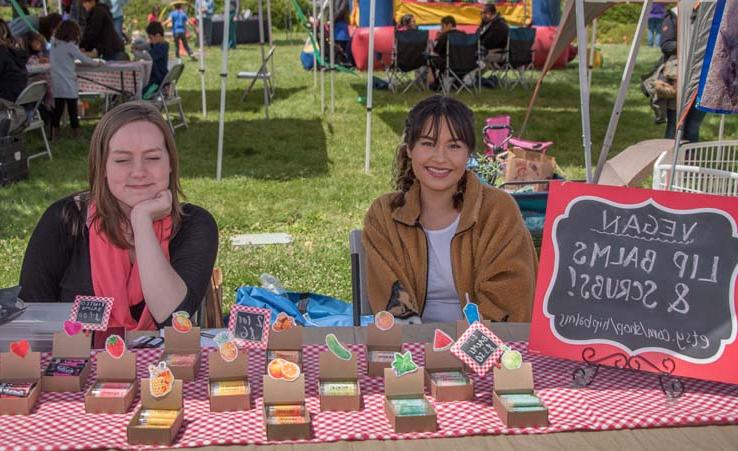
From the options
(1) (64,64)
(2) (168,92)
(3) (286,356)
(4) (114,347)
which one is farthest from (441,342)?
(2) (168,92)

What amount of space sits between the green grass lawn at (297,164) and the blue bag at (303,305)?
26.4 inches

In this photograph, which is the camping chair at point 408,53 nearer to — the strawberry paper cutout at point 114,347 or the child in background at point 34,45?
the child in background at point 34,45

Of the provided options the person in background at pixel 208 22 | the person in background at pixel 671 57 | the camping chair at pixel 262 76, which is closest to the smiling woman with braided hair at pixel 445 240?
the person in background at pixel 671 57

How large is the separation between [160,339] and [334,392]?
1.73ft

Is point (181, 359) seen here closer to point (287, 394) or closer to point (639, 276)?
point (287, 394)

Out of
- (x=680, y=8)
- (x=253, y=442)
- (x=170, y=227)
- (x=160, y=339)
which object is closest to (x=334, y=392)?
(x=253, y=442)

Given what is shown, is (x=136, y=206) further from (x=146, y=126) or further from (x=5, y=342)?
(x=5, y=342)

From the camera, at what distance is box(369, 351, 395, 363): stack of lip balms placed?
173 cm

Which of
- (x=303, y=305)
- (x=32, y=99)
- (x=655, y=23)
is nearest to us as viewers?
(x=303, y=305)

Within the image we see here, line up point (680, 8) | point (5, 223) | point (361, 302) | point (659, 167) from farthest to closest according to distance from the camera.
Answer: point (5, 223)
point (680, 8)
point (659, 167)
point (361, 302)

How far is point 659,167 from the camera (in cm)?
426

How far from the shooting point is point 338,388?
1590 millimetres

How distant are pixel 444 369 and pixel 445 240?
92 cm

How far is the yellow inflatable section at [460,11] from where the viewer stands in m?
14.9
